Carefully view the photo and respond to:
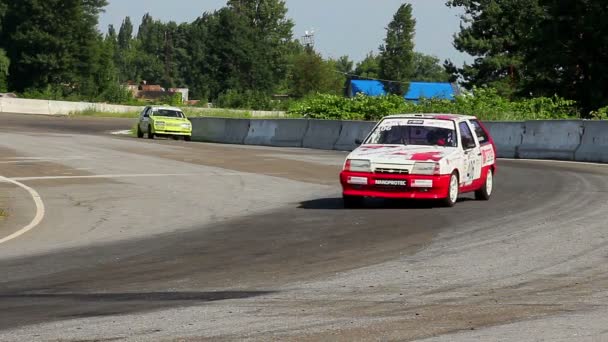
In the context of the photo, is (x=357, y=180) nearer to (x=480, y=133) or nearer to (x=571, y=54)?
(x=480, y=133)

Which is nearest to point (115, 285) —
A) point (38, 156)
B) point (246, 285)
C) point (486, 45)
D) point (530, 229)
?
point (246, 285)

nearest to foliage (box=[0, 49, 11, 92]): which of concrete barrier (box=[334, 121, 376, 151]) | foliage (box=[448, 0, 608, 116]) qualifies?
foliage (box=[448, 0, 608, 116])

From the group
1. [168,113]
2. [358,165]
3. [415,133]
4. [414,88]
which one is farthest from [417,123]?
[414,88]

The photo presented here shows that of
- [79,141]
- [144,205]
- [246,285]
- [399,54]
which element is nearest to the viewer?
[246,285]

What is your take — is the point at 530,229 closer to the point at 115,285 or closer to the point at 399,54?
the point at 115,285

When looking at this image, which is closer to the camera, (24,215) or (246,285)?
(246,285)

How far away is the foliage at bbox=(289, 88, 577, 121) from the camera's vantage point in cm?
4422

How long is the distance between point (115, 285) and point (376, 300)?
260 cm

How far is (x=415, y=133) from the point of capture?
18.5 meters

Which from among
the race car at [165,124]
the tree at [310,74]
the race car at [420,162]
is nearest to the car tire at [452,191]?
the race car at [420,162]

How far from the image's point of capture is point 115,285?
10289 mm

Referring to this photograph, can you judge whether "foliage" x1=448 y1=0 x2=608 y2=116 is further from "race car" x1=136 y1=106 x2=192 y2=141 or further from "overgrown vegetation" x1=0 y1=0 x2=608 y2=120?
"race car" x1=136 y1=106 x2=192 y2=141

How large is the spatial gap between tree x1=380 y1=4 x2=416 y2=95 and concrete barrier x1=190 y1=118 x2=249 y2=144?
123 metres

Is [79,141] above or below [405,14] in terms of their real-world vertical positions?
below
